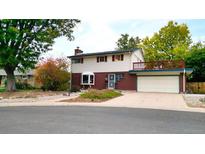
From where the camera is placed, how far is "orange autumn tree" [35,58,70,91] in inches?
895

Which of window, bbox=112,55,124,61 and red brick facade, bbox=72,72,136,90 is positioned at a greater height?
window, bbox=112,55,124,61

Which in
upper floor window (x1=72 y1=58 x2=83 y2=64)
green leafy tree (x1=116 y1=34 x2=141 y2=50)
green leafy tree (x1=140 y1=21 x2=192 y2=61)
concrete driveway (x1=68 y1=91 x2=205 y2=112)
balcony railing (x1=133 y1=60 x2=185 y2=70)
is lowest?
concrete driveway (x1=68 y1=91 x2=205 y2=112)

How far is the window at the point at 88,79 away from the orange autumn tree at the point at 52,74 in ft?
14.9

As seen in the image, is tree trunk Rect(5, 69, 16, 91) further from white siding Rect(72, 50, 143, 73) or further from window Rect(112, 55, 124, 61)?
window Rect(112, 55, 124, 61)

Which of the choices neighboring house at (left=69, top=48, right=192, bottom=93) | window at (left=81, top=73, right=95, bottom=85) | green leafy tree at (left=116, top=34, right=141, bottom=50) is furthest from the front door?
→ green leafy tree at (left=116, top=34, right=141, bottom=50)

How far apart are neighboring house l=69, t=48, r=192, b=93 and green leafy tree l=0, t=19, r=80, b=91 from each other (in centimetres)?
685

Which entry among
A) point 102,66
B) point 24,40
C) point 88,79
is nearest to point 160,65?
point 102,66

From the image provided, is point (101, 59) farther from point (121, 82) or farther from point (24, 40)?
point (24, 40)

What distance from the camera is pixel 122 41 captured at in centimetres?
5659

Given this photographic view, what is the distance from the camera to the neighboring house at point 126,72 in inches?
940

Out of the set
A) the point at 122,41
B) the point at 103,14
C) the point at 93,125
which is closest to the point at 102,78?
the point at 103,14
